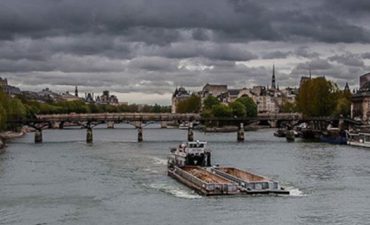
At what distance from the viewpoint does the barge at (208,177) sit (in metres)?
53.8

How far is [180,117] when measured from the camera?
142125 millimetres

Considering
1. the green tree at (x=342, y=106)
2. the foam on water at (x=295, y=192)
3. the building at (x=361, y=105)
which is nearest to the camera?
the foam on water at (x=295, y=192)

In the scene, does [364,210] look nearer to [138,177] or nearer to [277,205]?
[277,205]

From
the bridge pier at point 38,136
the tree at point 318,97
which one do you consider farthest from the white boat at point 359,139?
the bridge pier at point 38,136

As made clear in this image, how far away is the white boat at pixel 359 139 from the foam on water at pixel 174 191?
2176 inches

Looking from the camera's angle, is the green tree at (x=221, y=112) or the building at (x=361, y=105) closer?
the building at (x=361, y=105)

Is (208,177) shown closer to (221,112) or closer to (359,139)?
(359,139)

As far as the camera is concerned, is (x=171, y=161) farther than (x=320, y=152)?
No

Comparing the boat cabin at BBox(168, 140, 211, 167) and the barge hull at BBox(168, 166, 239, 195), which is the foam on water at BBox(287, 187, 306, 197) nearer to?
the barge hull at BBox(168, 166, 239, 195)

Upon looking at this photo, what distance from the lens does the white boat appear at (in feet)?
367

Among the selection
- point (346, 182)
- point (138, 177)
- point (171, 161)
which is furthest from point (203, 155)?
point (346, 182)

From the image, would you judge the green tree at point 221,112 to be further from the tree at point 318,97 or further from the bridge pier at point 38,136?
the bridge pier at point 38,136

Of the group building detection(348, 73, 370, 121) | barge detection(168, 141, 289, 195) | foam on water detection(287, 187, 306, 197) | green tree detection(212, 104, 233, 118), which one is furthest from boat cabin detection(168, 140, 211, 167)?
green tree detection(212, 104, 233, 118)

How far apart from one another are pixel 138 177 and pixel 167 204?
16.8m
